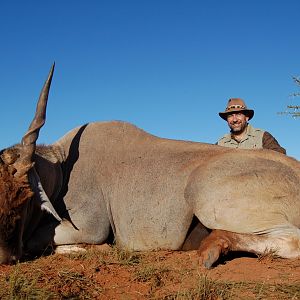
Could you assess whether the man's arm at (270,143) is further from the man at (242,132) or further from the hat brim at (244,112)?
the hat brim at (244,112)

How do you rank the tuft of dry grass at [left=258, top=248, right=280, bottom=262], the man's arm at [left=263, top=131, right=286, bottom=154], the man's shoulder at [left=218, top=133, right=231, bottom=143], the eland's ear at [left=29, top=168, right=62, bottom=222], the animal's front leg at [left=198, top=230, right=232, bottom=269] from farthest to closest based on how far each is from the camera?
1. the man's shoulder at [left=218, top=133, right=231, bottom=143]
2. the man's arm at [left=263, top=131, right=286, bottom=154]
3. the eland's ear at [left=29, top=168, right=62, bottom=222]
4. the tuft of dry grass at [left=258, top=248, right=280, bottom=262]
5. the animal's front leg at [left=198, top=230, right=232, bottom=269]

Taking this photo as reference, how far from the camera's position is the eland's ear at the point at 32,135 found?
16.4ft

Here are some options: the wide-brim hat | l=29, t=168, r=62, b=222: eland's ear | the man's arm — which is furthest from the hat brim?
l=29, t=168, r=62, b=222: eland's ear

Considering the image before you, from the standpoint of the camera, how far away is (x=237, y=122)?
8.85 m

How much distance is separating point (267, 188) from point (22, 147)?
105 inches

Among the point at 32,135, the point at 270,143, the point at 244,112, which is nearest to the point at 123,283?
the point at 32,135

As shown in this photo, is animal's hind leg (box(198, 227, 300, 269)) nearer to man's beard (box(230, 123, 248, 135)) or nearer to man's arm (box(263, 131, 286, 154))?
man's arm (box(263, 131, 286, 154))

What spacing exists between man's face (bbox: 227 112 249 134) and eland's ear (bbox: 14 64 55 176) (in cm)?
436

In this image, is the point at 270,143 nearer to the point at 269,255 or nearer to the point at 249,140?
the point at 249,140

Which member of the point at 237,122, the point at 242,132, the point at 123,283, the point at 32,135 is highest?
the point at 237,122

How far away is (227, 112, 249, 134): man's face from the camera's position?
Result: 29.0 feet

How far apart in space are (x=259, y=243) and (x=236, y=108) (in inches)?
175

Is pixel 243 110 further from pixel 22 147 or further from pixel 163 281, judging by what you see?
pixel 163 281

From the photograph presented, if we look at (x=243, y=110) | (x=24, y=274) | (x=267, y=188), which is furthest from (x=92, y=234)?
(x=243, y=110)
